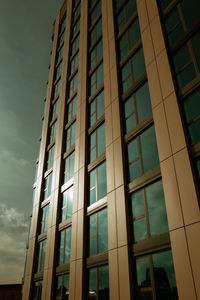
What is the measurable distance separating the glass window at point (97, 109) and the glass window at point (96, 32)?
6885 mm

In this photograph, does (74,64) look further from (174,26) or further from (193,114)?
(193,114)

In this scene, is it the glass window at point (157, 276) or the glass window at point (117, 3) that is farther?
the glass window at point (117, 3)

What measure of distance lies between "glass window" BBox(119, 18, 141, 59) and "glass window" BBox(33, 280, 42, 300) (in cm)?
1795

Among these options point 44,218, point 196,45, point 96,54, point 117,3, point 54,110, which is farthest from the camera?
point 54,110

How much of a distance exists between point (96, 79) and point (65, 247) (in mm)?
13049

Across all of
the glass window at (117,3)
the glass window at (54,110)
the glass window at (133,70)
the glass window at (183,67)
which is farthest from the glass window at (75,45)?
the glass window at (183,67)

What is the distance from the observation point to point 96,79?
2091 centimetres

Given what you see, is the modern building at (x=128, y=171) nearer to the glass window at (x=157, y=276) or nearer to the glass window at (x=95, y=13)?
the glass window at (x=157, y=276)

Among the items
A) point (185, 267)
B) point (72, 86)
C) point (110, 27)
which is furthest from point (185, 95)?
point (72, 86)

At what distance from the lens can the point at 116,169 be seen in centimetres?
1419

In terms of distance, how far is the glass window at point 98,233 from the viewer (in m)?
13.9

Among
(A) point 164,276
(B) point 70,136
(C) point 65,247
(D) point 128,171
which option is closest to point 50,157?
(B) point 70,136

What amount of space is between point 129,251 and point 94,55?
17.2m

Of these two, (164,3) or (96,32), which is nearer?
(164,3)
